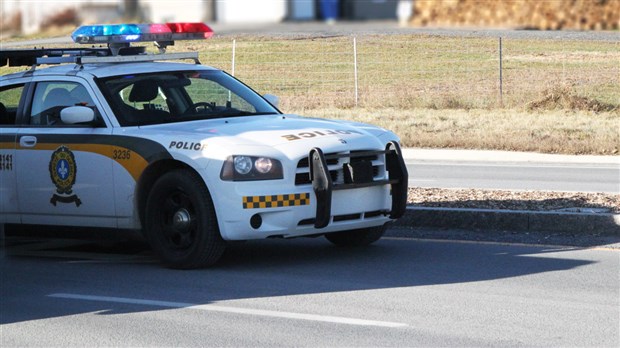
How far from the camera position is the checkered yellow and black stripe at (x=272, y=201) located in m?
8.03

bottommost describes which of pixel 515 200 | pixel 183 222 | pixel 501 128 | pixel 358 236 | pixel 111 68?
pixel 501 128

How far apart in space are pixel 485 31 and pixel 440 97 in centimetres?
2696

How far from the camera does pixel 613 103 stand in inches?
1038

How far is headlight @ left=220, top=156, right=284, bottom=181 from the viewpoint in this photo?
8039mm

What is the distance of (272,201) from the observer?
8.06m

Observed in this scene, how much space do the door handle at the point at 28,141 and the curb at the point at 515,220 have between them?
11.4ft

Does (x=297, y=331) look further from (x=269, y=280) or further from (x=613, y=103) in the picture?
(x=613, y=103)

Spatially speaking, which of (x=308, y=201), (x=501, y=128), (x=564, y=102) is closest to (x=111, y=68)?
(x=308, y=201)

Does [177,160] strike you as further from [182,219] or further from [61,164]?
[61,164]

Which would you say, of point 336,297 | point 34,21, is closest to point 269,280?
point 336,297

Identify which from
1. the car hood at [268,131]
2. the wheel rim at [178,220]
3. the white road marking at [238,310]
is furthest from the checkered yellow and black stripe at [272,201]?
the white road marking at [238,310]

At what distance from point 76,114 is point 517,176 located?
9.23 metres

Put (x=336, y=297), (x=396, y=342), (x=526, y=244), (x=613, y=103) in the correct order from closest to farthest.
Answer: (x=396, y=342), (x=336, y=297), (x=526, y=244), (x=613, y=103)

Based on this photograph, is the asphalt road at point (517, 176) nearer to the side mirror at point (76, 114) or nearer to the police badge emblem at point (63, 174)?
the police badge emblem at point (63, 174)
